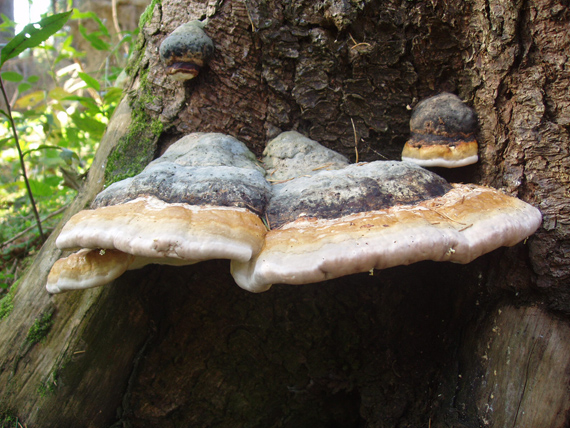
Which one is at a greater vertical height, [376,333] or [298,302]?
[298,302]

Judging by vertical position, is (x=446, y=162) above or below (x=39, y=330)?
above

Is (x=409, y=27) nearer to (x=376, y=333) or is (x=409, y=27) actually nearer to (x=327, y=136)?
(x=327, y=136)

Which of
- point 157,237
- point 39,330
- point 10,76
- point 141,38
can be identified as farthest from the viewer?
point 10,76

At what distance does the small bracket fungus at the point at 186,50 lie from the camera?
75.5 inches

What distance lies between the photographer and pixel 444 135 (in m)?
1.87

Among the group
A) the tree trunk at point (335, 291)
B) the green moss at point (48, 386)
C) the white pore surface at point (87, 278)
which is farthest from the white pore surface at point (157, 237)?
the green moss at point (48, 386)

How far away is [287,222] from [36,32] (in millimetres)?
2125

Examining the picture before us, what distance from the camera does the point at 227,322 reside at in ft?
7.75

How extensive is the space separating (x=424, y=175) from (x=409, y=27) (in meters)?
0.97

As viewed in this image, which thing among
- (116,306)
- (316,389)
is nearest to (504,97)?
(316,389)

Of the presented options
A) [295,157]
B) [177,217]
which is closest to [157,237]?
[177,217]

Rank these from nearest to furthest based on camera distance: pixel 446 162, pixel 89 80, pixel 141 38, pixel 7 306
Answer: pixel 446 162 → pixel 7 306 → pixel 141 38 → pixel 89 80

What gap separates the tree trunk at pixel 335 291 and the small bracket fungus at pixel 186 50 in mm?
141

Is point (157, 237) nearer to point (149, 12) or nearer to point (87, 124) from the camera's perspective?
point (149, 12)
